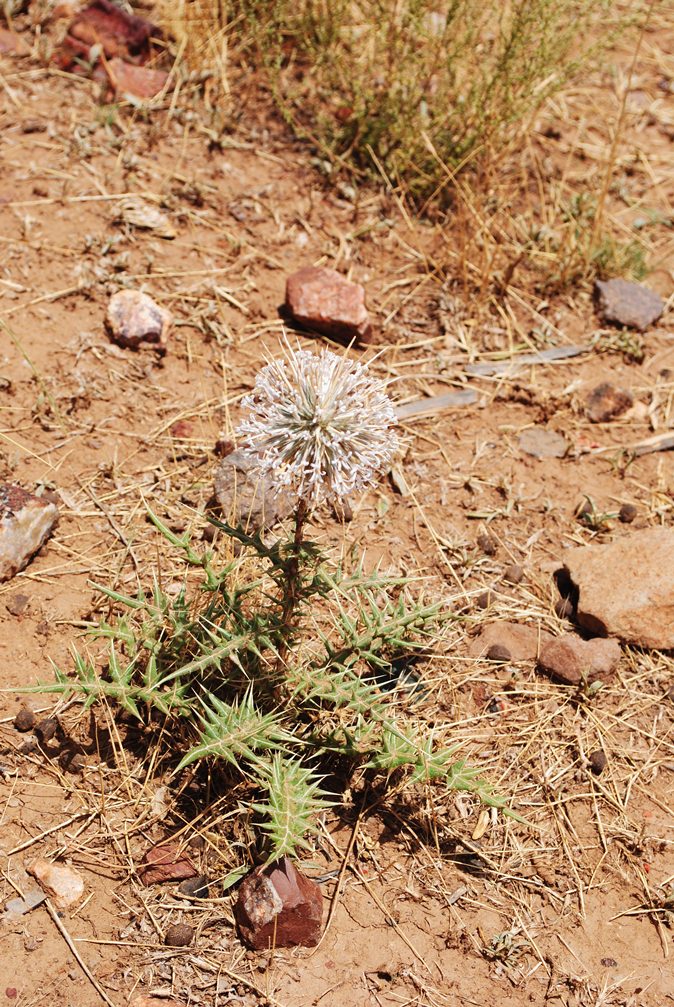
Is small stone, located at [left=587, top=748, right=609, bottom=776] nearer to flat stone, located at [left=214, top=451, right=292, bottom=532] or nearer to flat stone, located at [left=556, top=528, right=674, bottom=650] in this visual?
flat stone, located at [left=556, top=528, right=674, bottom=650]

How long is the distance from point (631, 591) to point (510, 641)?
48 cm

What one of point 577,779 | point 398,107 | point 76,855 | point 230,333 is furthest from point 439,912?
point 398,107

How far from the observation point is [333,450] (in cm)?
234

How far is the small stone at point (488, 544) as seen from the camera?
366 cm

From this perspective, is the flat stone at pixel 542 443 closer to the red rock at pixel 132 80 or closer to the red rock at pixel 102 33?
the red rock at pixel 132 80

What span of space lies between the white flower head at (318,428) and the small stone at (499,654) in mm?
1205

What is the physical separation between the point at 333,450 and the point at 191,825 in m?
1.23

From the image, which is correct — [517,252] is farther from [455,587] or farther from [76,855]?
[76,855]

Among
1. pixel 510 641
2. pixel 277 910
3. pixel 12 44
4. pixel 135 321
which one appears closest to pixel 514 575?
pixel 510 641

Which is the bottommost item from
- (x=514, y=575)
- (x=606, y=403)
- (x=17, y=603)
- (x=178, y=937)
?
(x=178, y=937)

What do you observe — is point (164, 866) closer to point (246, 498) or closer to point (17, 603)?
point (17, 603)

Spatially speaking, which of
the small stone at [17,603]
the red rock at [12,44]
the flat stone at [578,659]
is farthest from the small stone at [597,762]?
the red rock at [12,44]

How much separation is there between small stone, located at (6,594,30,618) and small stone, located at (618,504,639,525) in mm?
2335

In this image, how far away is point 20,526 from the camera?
3.21m
